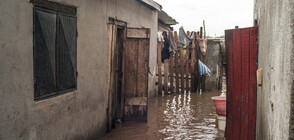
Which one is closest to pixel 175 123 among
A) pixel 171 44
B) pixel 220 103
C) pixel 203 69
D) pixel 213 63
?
pixel 220 103

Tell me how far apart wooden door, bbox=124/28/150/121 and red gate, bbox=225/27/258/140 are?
291 centimetres

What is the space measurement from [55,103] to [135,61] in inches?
130

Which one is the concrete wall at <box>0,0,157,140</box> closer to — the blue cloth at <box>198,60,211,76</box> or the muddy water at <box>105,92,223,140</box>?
the muddy water at <box>105,92,223,140</box>

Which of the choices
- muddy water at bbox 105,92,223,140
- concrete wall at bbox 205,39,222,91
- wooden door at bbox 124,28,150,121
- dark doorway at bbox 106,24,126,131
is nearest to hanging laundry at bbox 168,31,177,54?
concrete wall at bbox 205,39,222,91

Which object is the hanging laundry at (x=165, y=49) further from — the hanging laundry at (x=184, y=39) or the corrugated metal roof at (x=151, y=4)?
the corrugated metal roof at (x=151, y=4)

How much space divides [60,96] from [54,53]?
0.68 metres

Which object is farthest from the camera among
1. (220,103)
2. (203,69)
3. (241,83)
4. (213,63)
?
(213,63)

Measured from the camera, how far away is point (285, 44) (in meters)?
1.84

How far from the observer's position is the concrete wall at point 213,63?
13.5 meters

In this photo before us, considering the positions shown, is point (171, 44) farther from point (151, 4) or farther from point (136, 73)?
point (136, 73)

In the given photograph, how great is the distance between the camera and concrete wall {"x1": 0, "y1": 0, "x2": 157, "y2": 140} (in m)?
3.41

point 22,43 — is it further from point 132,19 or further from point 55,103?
point 132,19

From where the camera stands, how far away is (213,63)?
13.8 meters

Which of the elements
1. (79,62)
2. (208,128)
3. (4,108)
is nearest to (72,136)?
(79,62)
